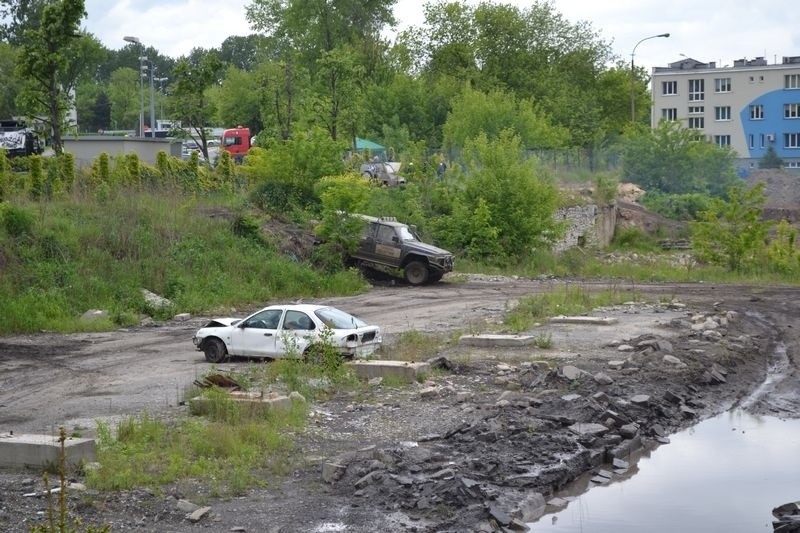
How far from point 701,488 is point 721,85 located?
96455mm

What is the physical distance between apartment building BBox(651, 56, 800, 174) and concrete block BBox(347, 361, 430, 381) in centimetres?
8541

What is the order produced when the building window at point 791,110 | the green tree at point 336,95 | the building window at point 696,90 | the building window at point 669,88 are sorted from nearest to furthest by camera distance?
the green tree at point 336,95, the building window at point 791,110, the building window at point 696,90, the building window at point 669,88

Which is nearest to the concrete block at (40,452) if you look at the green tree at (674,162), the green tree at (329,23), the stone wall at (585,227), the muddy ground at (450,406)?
the muddy ground at (450,406)

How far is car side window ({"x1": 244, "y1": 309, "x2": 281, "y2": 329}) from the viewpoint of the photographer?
2220 cm

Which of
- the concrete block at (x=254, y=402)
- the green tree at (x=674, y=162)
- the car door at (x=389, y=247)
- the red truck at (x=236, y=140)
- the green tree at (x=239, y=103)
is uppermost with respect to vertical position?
the green tree at (x=239, y=103)

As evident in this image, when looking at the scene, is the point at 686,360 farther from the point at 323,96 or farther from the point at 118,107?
the point at 118,107

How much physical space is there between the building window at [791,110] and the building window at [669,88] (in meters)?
10.8

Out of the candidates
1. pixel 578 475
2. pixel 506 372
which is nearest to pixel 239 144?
pixel 506 372

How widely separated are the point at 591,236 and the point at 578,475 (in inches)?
1452

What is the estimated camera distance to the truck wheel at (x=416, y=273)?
38312 mm

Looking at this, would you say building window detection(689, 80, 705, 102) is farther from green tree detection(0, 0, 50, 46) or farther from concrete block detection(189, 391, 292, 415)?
concrete block detection(189, 391, 292, 415)

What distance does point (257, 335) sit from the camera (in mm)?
22219

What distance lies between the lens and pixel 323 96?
51.4 meters

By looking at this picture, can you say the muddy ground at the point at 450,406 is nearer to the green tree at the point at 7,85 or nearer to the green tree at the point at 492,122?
the green tree at the point at 492,122
